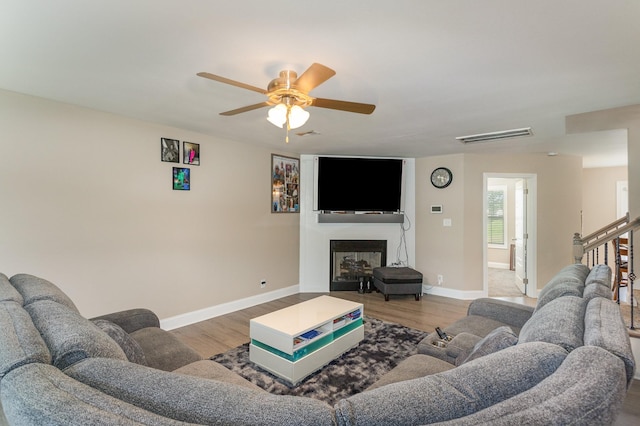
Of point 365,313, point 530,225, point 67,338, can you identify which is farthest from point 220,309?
point 530,225

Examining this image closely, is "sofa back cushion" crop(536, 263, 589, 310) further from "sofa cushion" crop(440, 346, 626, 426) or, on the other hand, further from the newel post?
"sofa cushion" crop(440, 346, 626, 426)

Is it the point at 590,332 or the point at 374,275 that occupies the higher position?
the point at 590,332

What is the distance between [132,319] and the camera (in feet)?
7.79

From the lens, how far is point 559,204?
496cm

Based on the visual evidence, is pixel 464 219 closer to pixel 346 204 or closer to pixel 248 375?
pixel 346 204

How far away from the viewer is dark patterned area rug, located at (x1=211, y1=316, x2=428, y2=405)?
2326mm

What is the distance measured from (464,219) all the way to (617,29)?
358 cm

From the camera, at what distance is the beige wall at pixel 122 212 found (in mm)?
2602

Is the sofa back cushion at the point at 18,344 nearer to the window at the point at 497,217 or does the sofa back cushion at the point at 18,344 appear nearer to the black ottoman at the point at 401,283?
the black ottoman at the point at 401,283

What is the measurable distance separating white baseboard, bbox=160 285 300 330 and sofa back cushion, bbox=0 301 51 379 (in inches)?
101

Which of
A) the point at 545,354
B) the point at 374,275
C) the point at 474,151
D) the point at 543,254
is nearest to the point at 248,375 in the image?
the point at 545,354

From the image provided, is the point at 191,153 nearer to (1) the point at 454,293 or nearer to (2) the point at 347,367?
(2) the point at 347,367

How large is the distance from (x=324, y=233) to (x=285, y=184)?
1.13 metres

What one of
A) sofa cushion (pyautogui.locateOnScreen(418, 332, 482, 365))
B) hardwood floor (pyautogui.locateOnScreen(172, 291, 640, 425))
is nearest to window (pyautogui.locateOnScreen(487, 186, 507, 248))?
hardwood floor (pyautogui.locateOnScreen(172, 291, 640, 425))
